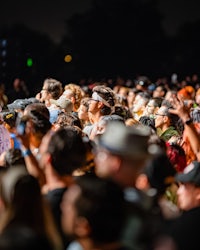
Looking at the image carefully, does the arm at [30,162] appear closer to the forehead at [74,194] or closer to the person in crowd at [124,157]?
the person in crowd at [124,157]

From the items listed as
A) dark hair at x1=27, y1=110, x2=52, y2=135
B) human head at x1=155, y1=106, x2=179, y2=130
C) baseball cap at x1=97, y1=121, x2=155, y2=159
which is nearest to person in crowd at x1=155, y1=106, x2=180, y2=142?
human head at x1=155, y1=106, x2=179, y2=130

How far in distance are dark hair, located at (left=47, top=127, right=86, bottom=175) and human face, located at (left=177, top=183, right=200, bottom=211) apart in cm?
80

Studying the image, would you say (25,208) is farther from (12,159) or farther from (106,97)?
(106,97)

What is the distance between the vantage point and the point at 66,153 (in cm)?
403

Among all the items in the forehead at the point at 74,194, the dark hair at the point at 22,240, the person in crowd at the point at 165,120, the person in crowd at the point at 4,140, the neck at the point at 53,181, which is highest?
the forehead at the point at 74,194

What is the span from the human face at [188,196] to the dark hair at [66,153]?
2.62ft

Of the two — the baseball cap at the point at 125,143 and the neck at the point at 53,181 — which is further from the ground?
the baseball cap at the point at 125,143

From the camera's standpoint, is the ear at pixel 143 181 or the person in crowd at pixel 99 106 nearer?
the ear at pixel 143 181

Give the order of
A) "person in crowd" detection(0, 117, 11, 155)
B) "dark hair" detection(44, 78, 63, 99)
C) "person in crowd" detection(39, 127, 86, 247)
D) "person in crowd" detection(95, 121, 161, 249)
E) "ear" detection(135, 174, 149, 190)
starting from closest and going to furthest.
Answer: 1. "person in crowd" detection(95, 121, 161, 249)
2. "person in crowd" detection(39, 127, 86, 247)
3. "ear" detection(135, 174, 149, 190)
4. "person in crowd" detection(0, 117, 11, 155)
5. "dark hair" detection(44, 78, 63, 99)

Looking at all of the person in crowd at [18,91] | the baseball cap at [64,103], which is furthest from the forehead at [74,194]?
the person in crowd at [18,91]

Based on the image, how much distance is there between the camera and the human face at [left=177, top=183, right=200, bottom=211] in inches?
168

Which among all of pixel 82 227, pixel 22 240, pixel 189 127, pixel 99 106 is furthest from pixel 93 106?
pixel 22 240

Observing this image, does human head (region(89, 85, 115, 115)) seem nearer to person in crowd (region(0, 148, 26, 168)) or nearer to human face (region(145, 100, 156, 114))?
human face (region(145, 100, 156, 114))

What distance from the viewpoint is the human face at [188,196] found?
168 inches
